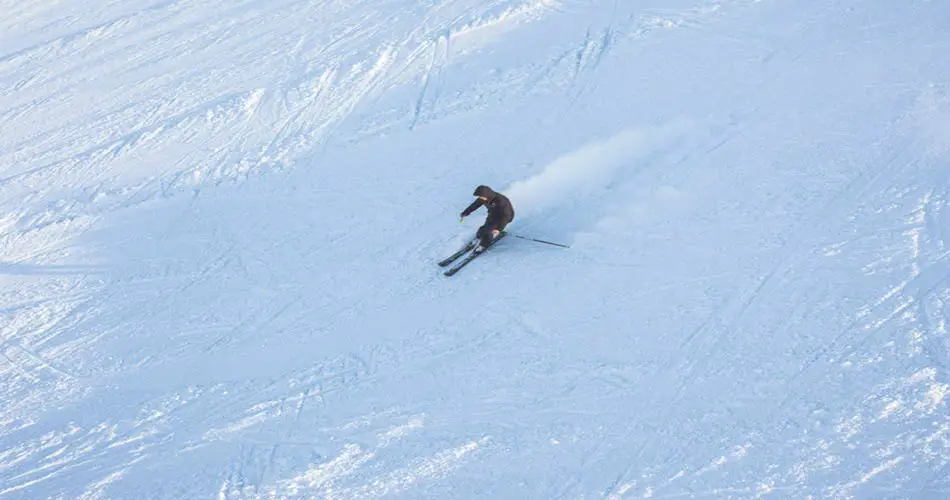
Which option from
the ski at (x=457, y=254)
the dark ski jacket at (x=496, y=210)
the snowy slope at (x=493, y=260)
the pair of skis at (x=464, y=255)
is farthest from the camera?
the ski at (x=457, y=254)

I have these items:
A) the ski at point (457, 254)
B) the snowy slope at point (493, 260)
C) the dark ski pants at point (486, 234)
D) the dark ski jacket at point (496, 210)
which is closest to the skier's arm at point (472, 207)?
the dark ski jacket at point (496, 210)

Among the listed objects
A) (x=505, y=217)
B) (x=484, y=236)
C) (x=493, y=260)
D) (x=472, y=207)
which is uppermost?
(x=472, y=207)

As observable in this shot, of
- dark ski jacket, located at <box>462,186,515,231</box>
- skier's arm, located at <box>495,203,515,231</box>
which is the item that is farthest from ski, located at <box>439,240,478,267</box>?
skier's arm, located at <box>495,203,515,231</box>

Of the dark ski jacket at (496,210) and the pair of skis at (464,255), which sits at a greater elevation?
the dark ski jacket at (496,210)

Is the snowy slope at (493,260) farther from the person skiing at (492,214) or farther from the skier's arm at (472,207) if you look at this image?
the skier's arm at (472,207)

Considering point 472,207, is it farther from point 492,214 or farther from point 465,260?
point 465,260

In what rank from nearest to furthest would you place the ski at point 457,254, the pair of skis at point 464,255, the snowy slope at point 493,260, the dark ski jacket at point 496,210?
the snowy slope at point 493,260
the dark ski jacket at point 496,210
the pair of skis at point 464,255
the ski at point 457,254

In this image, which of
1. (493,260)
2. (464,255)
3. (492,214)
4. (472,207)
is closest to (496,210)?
(492,214)
